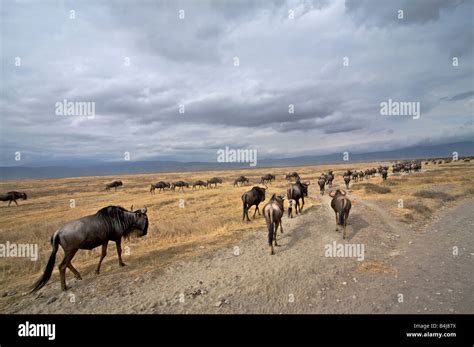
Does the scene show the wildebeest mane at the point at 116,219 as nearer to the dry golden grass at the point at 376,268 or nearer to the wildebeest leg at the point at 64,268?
the wildebeest leg at the point at 64,268

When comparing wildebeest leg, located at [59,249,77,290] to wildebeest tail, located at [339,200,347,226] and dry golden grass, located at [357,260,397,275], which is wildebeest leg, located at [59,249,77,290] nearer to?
dry golden grass, located at [357,260,397,275]

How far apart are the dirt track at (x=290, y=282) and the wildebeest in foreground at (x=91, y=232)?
82 centimetres

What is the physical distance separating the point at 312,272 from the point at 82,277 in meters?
9.25

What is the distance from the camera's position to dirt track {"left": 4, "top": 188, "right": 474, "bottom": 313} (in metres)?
7.47

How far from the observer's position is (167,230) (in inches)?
672

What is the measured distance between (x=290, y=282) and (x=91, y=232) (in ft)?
25.3

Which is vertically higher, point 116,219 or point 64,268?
point 116,219

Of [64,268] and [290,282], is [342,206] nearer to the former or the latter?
[290,282]

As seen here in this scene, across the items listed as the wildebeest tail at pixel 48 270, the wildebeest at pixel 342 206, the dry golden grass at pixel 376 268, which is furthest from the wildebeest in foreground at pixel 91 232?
the wildebeest at pixel 342 206

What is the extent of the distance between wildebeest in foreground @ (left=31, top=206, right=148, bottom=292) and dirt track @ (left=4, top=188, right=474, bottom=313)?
32.2 inches

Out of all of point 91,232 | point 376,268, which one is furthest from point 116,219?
point 376,268

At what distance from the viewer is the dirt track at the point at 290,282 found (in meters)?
7.47

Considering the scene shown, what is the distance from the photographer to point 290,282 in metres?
8.88
